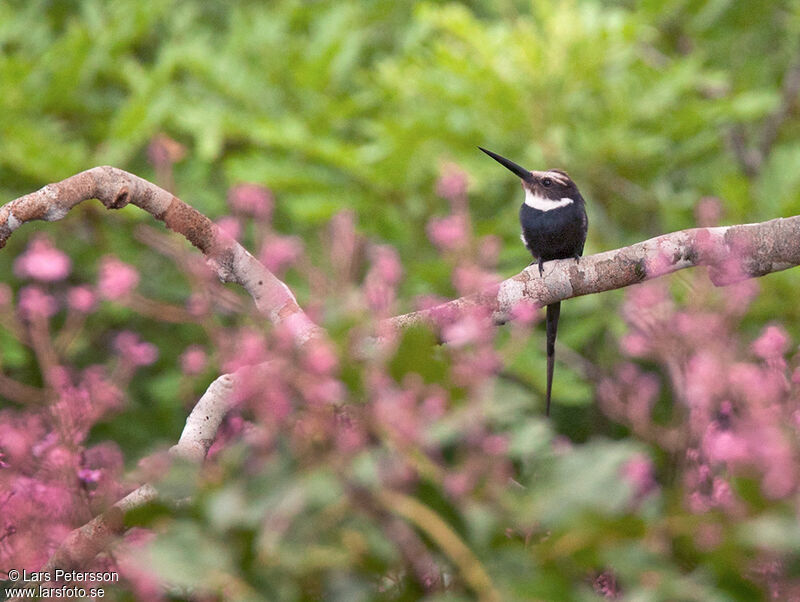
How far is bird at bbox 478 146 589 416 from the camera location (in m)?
4.00

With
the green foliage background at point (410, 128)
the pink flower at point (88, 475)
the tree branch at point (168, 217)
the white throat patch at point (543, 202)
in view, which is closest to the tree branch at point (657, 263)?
the tree branch at point (168, 217)

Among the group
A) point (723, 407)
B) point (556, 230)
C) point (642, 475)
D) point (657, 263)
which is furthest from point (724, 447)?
point (556, 230)

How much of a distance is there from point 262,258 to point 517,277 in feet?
2.14

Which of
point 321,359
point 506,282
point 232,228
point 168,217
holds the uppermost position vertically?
point 321,359

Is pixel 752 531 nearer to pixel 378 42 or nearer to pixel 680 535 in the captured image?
pixel 680 535

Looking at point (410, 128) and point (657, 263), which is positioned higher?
point (657, 263)

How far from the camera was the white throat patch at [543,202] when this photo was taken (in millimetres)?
4093

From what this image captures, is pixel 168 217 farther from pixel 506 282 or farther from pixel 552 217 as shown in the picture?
pixel 552 217

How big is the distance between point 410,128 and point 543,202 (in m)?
1.34

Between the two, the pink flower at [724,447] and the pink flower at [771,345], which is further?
the pink flower at [771,345]

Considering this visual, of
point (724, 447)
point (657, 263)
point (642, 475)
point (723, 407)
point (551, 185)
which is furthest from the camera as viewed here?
point (551, 185)

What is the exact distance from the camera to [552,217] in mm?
4020

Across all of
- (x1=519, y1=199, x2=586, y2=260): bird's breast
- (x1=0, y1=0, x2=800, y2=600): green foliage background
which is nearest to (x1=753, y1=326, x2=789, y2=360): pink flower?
(x1=519, y1=199, x2=586, y2=260): bird's breast

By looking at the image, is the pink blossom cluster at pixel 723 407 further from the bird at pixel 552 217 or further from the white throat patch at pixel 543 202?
the white throat patch at pixel 543 202
